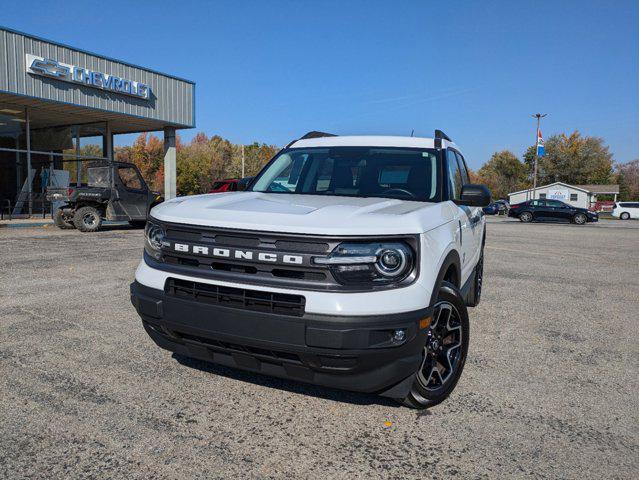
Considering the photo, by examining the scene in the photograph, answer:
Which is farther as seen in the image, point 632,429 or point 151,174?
point 151,174

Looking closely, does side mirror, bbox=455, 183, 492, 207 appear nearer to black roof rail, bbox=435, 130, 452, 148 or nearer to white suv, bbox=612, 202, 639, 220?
black roof rail, bbox=435, 130, 452, 148

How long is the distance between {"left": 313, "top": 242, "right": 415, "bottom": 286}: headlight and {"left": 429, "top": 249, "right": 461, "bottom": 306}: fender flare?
0.83ft

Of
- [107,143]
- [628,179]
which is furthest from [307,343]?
[628,179]

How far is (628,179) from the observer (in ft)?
311

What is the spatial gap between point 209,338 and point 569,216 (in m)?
33.5

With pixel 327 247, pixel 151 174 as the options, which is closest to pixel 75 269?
pixel 327 247

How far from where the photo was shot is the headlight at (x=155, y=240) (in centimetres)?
301

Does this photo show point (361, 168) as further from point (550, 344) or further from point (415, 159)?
point (550, 344)

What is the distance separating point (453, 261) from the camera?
326 cm

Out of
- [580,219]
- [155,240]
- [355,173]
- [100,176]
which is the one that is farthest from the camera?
[580,219]

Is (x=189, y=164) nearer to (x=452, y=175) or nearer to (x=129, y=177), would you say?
(x=129, y=177)

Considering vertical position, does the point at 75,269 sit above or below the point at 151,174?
below

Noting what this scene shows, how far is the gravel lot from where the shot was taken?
7.88ft

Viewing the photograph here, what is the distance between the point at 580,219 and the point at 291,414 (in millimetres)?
32950
